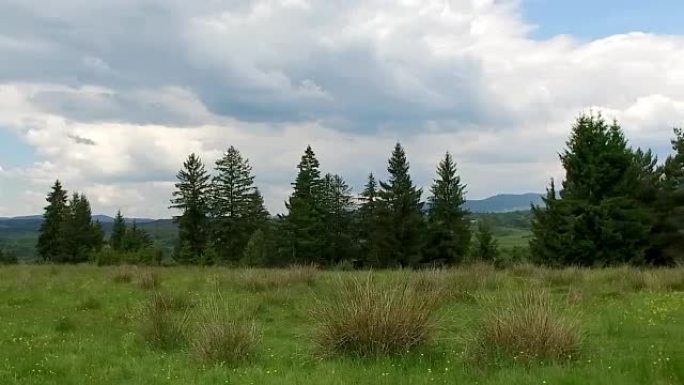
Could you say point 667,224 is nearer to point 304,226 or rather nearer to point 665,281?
point 665,281

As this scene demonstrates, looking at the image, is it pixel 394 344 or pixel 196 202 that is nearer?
pixel 394 344

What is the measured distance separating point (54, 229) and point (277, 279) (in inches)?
2729

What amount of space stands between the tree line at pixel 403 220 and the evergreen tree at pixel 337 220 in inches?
5.2

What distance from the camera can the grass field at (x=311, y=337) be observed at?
8.62m

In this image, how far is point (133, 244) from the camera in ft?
235

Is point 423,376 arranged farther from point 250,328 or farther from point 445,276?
point 445,276

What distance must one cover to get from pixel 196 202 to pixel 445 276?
213 feet

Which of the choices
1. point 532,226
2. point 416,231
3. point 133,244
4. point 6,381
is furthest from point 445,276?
point 133,244

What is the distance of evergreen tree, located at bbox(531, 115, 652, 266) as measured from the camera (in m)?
41.7

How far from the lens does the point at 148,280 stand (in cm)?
2281

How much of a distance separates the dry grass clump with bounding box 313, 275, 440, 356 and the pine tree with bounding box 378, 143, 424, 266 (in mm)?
52648

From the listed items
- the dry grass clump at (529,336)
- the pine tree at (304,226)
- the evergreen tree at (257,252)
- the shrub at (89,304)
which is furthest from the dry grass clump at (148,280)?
the pine tree at (304,226)

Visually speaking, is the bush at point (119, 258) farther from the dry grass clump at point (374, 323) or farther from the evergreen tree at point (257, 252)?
the dry grass clump at point (374, 323)

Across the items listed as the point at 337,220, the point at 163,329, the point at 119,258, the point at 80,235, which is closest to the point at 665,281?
the point at 163,329
